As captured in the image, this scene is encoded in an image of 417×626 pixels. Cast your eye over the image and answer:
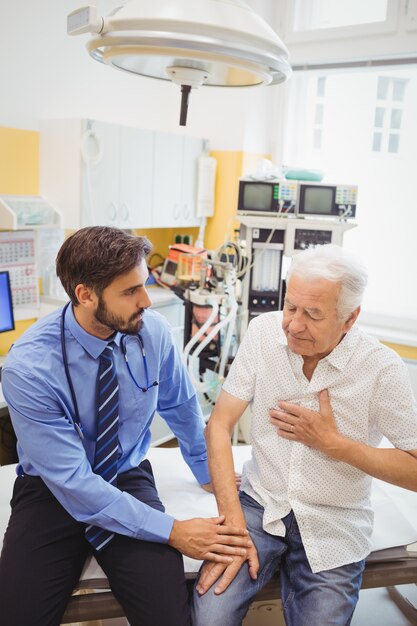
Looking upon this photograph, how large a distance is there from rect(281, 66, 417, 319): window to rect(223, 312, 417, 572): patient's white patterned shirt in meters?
2.48

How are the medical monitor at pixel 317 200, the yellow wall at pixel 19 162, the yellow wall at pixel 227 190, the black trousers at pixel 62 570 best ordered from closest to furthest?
1. the black trousers at pixel 62 570
2. the yellow wall at pixel 19 162
3. the medical monitor at pixel 317 200
4. the yellow wall at pixel 227 190

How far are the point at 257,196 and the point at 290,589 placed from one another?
207cm

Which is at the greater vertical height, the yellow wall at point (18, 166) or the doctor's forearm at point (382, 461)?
the yellow wall at point (18, 166)

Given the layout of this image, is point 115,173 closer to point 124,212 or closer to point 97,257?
point 124,212

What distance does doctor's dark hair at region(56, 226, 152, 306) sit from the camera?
4.89 ft

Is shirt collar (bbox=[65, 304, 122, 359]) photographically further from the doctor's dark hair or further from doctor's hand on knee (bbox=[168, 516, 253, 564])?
doctor's hand on knee (bbox=[168, 516, 253, 564])

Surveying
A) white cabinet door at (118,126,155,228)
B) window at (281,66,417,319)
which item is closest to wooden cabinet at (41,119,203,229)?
white cabinet door at (118,126,155,228)

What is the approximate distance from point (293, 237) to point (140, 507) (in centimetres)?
189

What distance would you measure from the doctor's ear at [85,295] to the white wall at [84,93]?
1.69 m

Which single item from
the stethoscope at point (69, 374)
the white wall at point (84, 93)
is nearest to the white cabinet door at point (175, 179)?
the white wall at point (84, 93)

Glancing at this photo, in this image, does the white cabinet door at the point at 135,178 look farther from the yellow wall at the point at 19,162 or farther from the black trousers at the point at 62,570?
the black trousers at the point at 62,570

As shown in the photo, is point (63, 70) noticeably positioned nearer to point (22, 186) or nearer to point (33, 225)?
point (22, 186)

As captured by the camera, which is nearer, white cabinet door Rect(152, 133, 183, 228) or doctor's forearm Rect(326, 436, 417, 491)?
doctor's forearm Rect(326, 436, 417, 491)

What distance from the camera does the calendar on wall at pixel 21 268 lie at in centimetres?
298
